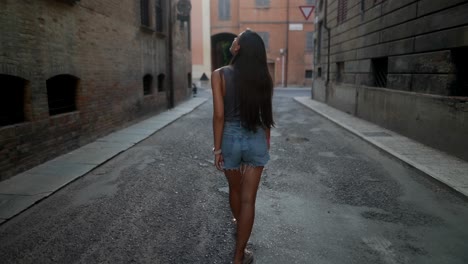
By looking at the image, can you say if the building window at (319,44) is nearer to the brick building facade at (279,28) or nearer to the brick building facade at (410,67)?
the brick building facade at (410,67)

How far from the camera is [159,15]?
15.5 metres

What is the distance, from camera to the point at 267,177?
610 centimetres

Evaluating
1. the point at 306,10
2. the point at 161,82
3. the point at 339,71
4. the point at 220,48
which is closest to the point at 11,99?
the point at 161,82

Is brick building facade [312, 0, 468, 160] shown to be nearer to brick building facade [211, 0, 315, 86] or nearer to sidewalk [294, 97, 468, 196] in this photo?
sidewalk [294, 97, 468, 196]

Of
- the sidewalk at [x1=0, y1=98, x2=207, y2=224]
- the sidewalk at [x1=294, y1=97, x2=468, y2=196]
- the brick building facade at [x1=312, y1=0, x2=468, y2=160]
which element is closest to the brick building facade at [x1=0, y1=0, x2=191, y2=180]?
the sidewalk at [x1=0, y1=98, x2=207, y2=224]

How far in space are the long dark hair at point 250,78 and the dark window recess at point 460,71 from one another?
618cm

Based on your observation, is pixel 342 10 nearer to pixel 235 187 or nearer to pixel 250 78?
pixel 250 78

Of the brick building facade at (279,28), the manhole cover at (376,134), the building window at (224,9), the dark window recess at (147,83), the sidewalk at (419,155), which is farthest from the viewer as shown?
the building window at (224,9)

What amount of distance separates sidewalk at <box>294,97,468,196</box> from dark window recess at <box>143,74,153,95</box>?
7.21 m

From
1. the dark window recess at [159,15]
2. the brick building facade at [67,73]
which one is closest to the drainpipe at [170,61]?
the dark window recess at [159,15]

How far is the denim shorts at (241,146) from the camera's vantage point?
119 inches

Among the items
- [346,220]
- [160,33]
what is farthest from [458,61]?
[160,33]

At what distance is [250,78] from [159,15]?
13702mm

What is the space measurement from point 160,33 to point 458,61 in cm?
1071
